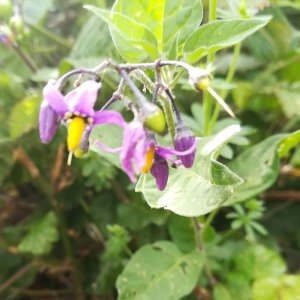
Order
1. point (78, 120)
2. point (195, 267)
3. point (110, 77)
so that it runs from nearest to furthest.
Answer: point (78, 120)
point (195, 267)
point (110, 77)

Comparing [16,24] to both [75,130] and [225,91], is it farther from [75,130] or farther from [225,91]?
[75,130]

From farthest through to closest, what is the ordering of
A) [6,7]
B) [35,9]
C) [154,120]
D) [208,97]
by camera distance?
[35,9]
[6,7]
[208,97]
[154,120]

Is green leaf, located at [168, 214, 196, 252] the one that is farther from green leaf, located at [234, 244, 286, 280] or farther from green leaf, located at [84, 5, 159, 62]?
green leaf, located at [84, 5, 159, 62]

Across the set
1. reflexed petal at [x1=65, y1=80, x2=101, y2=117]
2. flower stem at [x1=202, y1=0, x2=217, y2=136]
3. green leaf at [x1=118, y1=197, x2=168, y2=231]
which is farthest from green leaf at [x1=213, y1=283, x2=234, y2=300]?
reflexed petal at [x1=65, y1=80, x2=101, y2=117]

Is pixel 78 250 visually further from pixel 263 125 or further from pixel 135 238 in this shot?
pixel 263 125

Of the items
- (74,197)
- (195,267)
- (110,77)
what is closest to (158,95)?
(195,267)

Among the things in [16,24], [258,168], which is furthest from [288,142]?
[16,24]

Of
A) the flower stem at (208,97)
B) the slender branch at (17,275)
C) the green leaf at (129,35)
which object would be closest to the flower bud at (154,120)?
the green leaf at (129,35)

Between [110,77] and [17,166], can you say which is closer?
[110,77]
